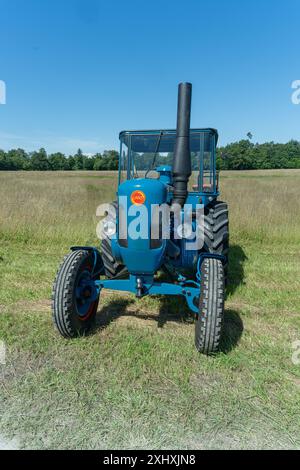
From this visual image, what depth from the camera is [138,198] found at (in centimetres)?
274

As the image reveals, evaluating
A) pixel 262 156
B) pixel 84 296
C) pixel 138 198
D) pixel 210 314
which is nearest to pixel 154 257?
pixel 138 198

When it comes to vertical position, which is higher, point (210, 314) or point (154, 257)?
point (154, 257)

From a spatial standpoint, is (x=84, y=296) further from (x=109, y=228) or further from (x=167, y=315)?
(x=167, y=315)

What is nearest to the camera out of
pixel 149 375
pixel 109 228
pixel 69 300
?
pixel 149 375

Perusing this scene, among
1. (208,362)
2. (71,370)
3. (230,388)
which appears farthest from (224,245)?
(71,370)

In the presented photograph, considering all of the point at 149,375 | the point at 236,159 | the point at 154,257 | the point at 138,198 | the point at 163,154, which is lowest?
the point at 149,375

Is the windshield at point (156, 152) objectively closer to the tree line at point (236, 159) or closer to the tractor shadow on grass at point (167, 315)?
the tractor shadow on grass at point (167, 315)

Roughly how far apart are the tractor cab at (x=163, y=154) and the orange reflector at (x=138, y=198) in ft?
5.25

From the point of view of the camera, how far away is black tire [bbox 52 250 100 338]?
9.43ft

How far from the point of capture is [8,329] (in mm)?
3225

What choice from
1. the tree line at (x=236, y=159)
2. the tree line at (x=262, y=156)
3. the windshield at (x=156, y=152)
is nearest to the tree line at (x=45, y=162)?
the tree line at (x=236, y=159)

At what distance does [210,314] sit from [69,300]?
45.1 inches

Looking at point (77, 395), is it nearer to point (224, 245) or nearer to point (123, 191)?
point (123, 191)

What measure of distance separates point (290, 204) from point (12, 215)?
695cm
